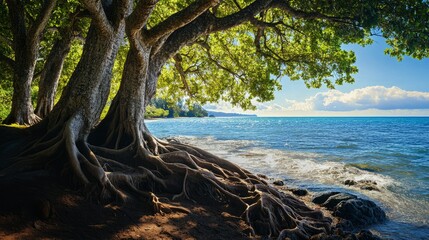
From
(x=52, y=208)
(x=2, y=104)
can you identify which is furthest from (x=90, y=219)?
(x=2, y=104)

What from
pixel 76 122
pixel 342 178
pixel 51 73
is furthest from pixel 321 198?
pixel 51 73

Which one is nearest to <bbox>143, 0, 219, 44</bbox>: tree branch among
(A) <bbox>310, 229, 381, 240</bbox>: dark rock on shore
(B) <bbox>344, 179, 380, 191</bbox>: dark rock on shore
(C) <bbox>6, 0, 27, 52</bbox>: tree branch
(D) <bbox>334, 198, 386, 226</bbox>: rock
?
(A) <bbox>310, 229, 381, 240</bbox>: dark rock on shore

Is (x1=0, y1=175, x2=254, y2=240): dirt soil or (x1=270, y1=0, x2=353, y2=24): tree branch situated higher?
(x1=270, y1=0, x2=353, y2=24): tree branch

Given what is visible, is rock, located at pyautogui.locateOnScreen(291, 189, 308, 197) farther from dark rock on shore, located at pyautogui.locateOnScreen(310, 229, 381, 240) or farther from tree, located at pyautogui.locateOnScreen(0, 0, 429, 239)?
dark rock on shore, located at pyautogui.locateOnScreen(310, 229, 381, 240)

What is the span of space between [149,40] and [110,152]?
3.33m

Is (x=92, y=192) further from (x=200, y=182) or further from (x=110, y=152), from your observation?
(x=200, y=182)

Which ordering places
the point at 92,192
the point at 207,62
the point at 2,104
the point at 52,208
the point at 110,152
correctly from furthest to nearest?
the point at 2,104 → the point at 207,62 → the point at 110,152 → the point at 92,192 → the point at 52,208

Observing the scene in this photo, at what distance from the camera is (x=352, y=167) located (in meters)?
19.3

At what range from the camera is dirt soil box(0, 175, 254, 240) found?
491 cm

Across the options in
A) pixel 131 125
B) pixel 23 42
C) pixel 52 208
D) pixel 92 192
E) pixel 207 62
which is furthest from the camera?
pixel 207 62

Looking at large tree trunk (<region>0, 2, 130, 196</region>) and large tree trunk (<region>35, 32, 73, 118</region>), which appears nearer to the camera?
large tree trunk (<region>0, 2, 130, 196</region>)

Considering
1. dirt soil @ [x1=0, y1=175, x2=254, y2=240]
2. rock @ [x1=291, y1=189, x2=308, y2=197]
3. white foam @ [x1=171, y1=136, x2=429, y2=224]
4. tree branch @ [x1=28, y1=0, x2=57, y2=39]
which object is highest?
tree branch @ [x1=28, y1=0, x2=57, y2=39]

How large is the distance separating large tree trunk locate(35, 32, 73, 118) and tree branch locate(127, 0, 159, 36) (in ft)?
27.0

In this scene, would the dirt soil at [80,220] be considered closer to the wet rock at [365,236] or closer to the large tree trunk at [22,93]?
the wet rock at [365,236]
